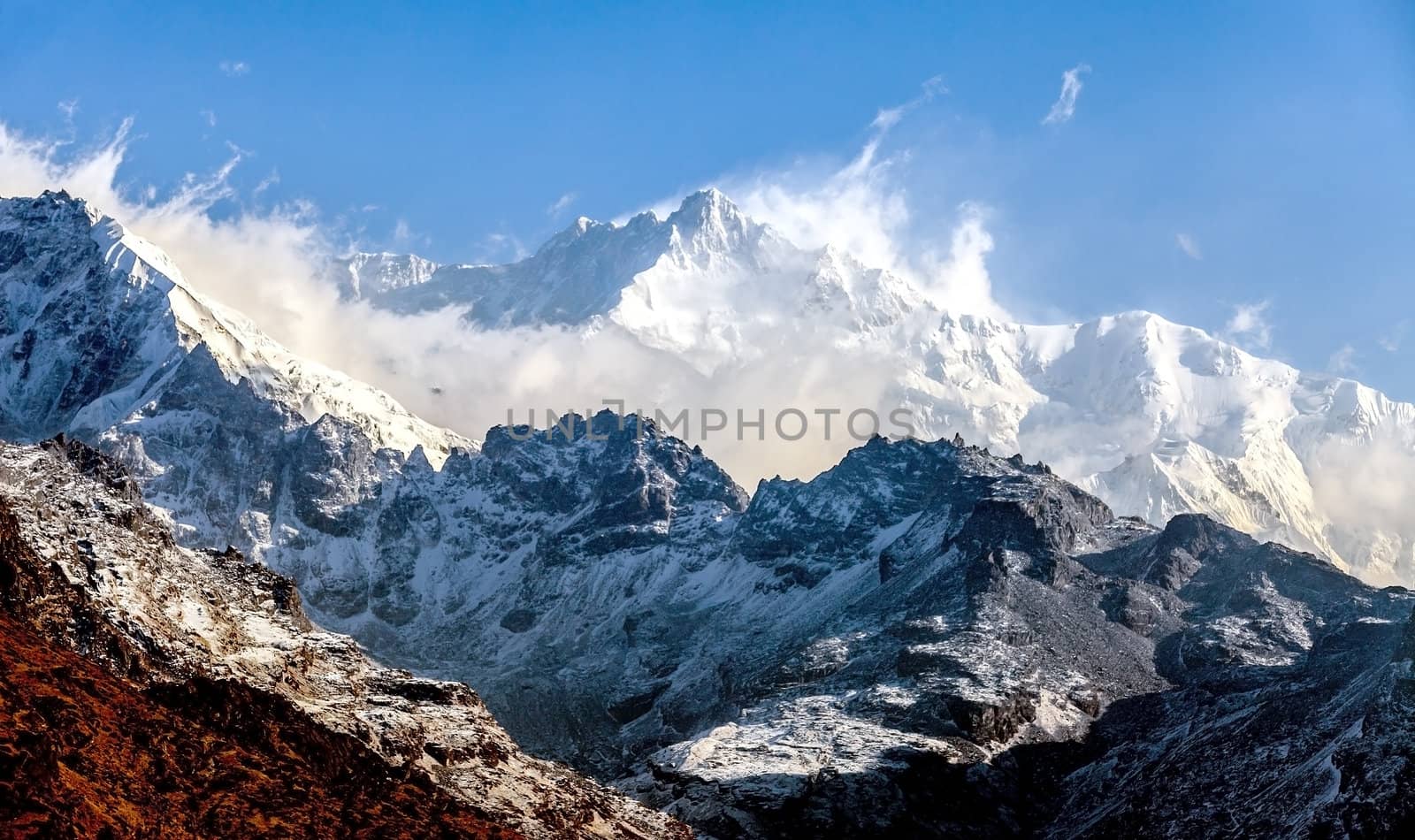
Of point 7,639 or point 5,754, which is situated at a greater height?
point 7,639

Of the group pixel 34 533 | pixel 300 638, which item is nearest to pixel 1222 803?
pixel 300 638

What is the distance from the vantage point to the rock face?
9369 centimetres

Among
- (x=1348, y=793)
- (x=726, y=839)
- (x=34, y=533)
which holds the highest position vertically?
(x=34, y=533)

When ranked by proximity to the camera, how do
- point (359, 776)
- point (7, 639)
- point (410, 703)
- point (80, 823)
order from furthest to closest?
1. point (410, 703)
2. point (359, 776)
3. point (7, 639)
4. point (80, 823)

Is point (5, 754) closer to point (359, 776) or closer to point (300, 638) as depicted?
point (359, 776)

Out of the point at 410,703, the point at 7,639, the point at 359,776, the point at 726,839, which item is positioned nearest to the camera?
the point at 7,639

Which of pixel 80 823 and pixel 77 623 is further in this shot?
pixel 77 623

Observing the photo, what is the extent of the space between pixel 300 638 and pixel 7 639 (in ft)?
161

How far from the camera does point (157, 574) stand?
13412 cm

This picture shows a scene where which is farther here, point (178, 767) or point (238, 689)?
point (238, 689)

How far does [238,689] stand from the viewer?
106438 millimetres

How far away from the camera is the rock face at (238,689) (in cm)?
9369

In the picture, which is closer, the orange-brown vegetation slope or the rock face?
the orange-brown vegetation slope

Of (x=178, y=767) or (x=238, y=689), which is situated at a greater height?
(x=238, y=689)
